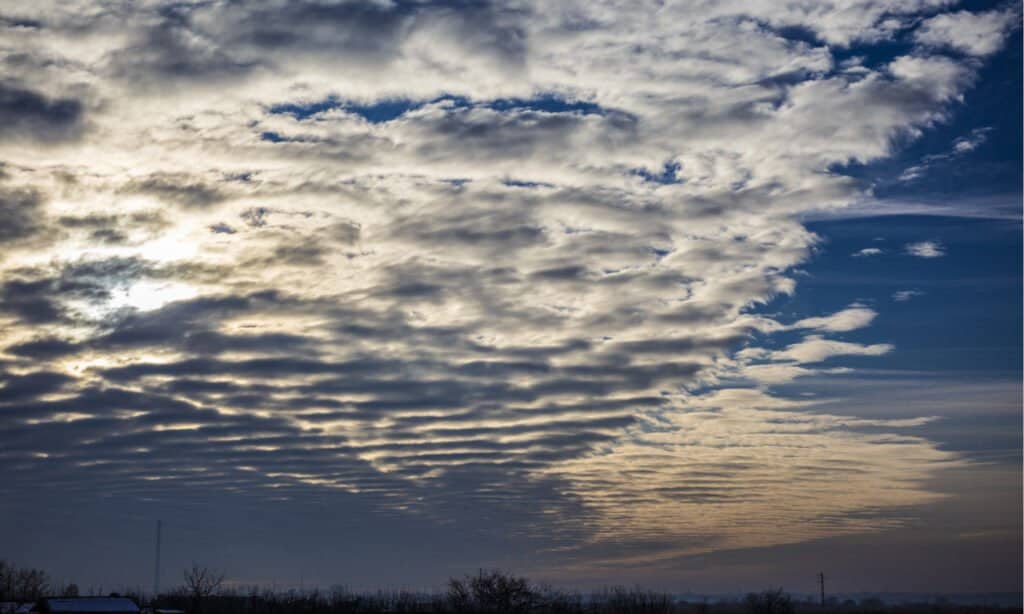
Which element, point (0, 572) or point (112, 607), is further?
point (0, 572)

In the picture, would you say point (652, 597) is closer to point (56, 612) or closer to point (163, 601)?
point (163, 601)

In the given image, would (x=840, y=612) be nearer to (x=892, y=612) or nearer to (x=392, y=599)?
(x=892, y=612)

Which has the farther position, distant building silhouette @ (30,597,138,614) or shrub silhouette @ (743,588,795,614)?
shrub silhouette @ (743,588,795,614)

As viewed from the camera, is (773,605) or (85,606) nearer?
(85,606)

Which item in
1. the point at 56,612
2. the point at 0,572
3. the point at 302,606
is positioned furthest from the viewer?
the point at 0,572

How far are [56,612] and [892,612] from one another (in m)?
129

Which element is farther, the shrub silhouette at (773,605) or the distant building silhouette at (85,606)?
the shrub silhouette at (773,605)

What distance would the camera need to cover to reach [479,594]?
80562 mm

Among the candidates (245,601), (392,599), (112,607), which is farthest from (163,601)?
(112,607)

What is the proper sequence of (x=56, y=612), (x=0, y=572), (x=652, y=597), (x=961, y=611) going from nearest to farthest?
(x=56, y=612) → (x=652, y=597) → (x=0, y=572) → (x=961, y=611)

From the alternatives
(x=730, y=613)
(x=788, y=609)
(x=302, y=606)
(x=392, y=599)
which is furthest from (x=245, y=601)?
(x=730, y=613)

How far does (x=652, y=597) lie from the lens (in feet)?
258

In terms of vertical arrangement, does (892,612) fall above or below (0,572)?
below

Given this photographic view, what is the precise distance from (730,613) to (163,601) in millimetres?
90131
